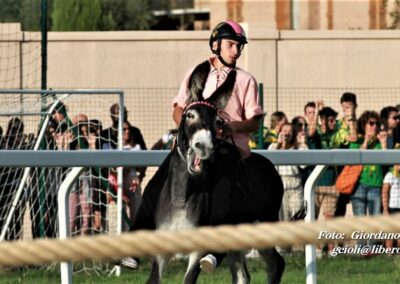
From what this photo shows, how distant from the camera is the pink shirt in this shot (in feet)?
25.5

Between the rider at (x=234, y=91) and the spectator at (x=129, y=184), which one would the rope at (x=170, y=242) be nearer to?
the rider at (x=234, y=91)

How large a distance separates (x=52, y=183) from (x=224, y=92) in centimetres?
630

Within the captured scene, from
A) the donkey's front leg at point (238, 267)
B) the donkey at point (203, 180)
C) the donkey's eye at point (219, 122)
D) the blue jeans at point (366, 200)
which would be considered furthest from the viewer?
the blue jeans at point (366, 200)

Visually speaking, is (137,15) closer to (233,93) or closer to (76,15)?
(76,15)

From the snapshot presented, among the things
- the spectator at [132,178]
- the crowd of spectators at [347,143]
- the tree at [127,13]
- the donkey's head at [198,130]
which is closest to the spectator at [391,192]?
the crowd of spectators at [347,143]

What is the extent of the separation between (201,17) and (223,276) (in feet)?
112

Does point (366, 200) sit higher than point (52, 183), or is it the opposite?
point (52, 183)

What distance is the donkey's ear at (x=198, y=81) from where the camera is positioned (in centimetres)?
769

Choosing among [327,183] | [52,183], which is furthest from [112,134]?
[327,183]

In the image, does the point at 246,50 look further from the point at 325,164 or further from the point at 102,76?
the point at 325,164

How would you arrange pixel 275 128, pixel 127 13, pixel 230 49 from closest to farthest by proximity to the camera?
1. pixel 230 49
2. pixel 275 128
3. pixel 127 13

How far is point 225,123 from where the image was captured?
24.9 ft

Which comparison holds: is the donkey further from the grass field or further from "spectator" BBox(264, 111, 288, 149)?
"spectator" BBox(264, 111, 288, 149)

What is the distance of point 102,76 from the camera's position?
2061 cm
